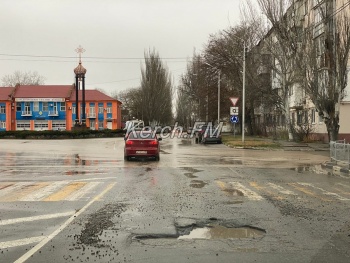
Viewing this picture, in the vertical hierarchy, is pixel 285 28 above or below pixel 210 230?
above

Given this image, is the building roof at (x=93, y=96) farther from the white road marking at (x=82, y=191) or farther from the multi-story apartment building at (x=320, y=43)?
the white road marking at (x=82, y=191)

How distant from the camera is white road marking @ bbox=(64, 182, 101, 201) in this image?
29.9 ft

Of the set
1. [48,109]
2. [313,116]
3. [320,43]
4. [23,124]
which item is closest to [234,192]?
[320,43]

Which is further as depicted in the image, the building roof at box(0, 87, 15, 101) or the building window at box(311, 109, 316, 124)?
the building roof at box(0, 87, 15, 101)

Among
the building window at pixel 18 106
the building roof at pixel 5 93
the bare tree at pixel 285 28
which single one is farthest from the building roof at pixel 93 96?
the bare tree at pixel 285 28

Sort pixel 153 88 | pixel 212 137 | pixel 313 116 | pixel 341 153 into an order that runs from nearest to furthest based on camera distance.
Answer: pixel 341 153 → pixel 212 137 → pixel 313 116 → pixel 153 88

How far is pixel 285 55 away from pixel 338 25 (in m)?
6.18

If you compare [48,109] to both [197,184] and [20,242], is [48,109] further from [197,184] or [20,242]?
[20,242]

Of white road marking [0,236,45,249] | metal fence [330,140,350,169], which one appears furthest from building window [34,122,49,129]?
white road marking [0,236,45,249]

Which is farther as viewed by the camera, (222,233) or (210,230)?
(210,230)

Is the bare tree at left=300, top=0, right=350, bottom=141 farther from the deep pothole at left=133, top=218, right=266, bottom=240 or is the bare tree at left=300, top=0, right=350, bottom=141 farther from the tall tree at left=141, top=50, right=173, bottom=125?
the tall tree at left=141, top=50, right=173, bottom=125

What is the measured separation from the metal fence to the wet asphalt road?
14.0ft

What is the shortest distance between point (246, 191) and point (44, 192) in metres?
5.13

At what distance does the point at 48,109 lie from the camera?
75125 mm
